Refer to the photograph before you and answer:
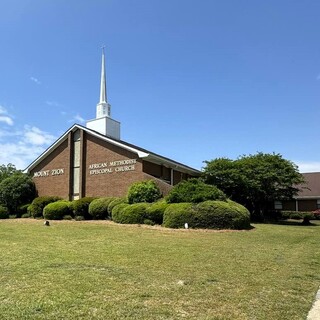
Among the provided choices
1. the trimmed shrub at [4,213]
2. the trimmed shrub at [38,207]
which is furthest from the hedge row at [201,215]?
the trimmed shrub at [4,213]

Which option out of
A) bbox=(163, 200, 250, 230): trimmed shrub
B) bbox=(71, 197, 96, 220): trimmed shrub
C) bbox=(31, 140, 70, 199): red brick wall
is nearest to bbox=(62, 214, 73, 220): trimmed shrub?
bbox=(71, 197, 96, 220): trimmed shrub

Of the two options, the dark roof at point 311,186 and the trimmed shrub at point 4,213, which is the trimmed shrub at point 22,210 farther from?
the dark roof at point 311,186

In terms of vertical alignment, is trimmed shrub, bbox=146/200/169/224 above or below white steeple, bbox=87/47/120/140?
below

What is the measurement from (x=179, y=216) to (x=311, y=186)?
2894cm

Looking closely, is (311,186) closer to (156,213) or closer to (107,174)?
(107,174)

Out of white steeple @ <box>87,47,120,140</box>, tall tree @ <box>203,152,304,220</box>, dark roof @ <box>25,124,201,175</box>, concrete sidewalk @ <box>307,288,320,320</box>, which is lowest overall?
concrete sidewalk @ <box>307,288,320,320</box>

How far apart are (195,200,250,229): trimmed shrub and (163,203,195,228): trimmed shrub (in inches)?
11.2

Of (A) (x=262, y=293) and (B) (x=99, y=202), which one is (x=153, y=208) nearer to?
(B) (x=99, y=202)

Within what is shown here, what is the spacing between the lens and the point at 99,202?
25188mm

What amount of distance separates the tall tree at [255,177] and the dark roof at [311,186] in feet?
41.3

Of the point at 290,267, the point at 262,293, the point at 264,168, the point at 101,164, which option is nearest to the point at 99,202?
the point at 101,164

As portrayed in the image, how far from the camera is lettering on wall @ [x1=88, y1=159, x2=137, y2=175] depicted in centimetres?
2830

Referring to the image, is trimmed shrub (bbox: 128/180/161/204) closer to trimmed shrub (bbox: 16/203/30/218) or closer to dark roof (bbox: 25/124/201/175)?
dark roof (bbox: 25/124/201/175)

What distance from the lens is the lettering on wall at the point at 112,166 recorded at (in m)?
28.3
